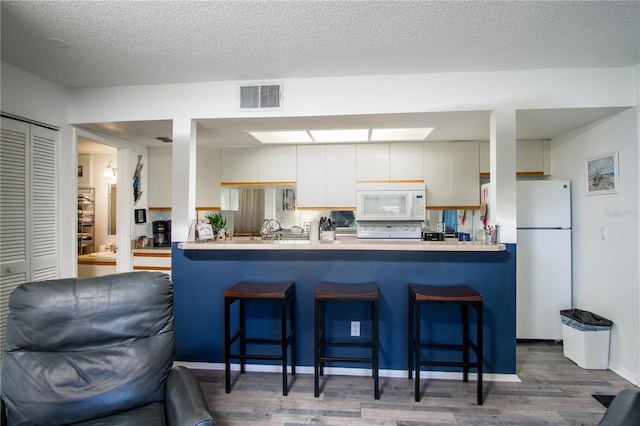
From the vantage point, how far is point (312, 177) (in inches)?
150

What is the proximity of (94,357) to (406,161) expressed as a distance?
3376mm

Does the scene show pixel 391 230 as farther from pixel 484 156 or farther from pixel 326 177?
pixel 484 156

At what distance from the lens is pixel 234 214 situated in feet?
14.3

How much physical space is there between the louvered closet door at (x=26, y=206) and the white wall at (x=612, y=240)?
4.74 metres

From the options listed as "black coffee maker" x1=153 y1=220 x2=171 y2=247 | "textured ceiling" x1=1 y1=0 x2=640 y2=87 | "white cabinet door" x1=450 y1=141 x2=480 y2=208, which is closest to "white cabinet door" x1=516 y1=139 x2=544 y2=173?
"white cabinet door" x1=450 y1=141 x2=480 y2=208

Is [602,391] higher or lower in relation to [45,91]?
lower

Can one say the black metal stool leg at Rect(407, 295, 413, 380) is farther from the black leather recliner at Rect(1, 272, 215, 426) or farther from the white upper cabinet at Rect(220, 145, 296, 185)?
the white upper cabinet at Rect(220, 145, 296, 185)

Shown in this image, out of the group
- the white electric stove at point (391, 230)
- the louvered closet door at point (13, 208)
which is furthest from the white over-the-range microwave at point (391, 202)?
the louvered closet door at point (13, 208)

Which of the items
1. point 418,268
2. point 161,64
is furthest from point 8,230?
point 418,268

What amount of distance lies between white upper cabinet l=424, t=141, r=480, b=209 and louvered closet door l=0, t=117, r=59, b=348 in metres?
3.78

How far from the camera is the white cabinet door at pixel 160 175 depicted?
12.8 feet

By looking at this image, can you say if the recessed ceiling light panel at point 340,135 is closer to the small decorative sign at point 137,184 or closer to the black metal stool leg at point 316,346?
the black metal stool leg at point 316,346

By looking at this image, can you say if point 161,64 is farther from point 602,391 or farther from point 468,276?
point 602,391

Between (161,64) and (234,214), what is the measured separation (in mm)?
2363
